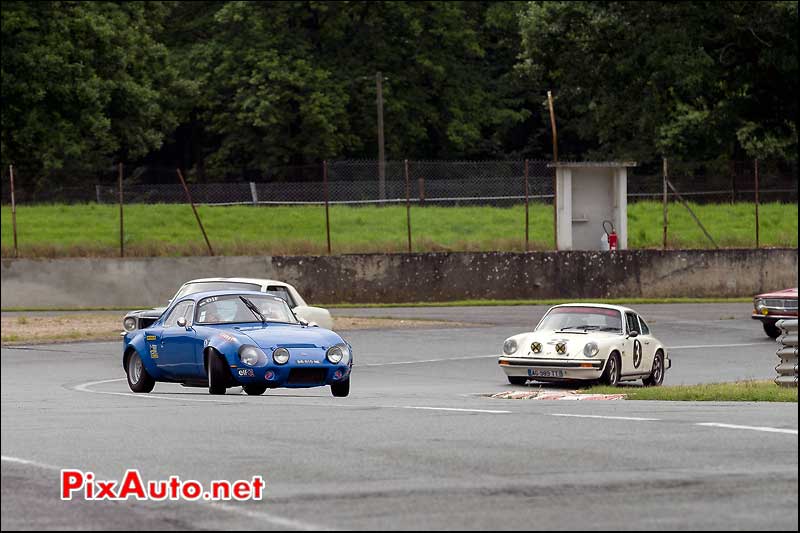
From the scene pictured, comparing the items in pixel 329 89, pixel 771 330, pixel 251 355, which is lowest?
pixel 771 330

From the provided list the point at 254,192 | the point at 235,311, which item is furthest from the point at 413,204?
the point at 235,311

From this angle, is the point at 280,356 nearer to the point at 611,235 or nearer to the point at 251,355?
the point at 251,355

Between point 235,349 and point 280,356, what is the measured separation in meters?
0.47

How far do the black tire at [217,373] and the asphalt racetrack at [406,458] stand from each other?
0.20 m

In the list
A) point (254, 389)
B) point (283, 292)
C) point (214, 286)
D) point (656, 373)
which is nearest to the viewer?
point (254, 389)

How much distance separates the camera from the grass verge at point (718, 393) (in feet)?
52.1

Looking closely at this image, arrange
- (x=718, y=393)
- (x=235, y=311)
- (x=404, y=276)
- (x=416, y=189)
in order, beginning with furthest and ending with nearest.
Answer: (x=416, y=189) < (x=404, y=276) < (x=718, y=393) < (x=235, y=311)

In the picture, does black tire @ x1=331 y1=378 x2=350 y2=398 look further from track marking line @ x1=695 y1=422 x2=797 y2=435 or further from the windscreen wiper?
track marking line @ x1=695 y1=422 x2=797 y2=435

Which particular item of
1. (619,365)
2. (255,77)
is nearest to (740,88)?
(619,365)

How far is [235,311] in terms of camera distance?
16.0m

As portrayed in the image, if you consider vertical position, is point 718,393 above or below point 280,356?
below

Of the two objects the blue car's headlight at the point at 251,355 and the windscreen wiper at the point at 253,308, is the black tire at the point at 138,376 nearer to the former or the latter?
the windscreen wiper at the point at 253,308

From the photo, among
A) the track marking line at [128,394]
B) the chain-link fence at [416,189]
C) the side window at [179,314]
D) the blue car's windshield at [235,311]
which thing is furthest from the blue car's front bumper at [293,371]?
the chain-link fence at [416,189]

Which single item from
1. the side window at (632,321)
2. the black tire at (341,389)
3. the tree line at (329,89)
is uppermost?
the tree line at (329,89)
